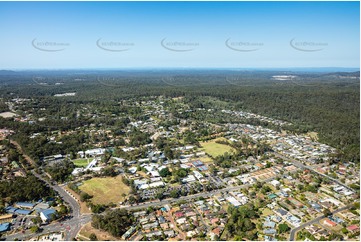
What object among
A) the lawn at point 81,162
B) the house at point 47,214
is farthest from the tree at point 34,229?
the lawn at point 81,162

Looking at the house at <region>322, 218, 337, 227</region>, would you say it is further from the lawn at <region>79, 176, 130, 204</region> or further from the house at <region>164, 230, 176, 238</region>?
the lawn at <region>79, 176, 130, 204</region>

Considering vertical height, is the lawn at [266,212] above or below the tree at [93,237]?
below

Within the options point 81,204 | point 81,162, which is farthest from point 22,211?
point 81,162

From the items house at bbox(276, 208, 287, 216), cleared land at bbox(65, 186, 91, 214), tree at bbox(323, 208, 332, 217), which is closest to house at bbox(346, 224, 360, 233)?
tree at bbox(323, 208, 332, 217)

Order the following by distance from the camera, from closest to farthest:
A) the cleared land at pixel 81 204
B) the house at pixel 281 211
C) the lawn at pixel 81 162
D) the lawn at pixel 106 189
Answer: the house at pixel 281 211 < the cleared land at pixel 81 204 < the lawn at pixel 106 189 < the lawn at pixel 81 162

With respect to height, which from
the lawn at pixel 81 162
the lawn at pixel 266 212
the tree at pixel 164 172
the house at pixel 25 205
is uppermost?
the tree at pixel 164 172

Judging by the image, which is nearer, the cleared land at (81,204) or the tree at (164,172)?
the cleared land at (81,204)

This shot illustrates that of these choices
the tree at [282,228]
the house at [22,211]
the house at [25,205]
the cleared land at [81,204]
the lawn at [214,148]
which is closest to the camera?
the tree at [282,228]

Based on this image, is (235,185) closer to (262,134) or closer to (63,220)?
(63,220)

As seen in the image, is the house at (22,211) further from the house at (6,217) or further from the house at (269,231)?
the house at (269,231)
